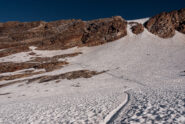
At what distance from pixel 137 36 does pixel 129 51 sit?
16.3 metres

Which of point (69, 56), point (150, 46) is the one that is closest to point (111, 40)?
point (150, 46)

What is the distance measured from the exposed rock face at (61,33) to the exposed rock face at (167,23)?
14.3 meters

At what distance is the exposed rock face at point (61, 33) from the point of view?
59.7m

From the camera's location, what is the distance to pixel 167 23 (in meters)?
60.5

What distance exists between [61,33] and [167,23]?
5532 centimetres

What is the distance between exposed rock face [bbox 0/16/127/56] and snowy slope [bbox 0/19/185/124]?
615 centimetres

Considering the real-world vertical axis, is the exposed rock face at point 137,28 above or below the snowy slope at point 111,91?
above

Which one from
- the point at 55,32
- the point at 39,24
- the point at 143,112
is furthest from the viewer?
the point at 39,24

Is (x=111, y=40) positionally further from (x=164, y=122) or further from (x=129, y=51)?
(x=164, y=122)

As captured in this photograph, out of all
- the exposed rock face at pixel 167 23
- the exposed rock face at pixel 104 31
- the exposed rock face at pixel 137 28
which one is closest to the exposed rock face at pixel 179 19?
the exposed rock face at pixel 167 23

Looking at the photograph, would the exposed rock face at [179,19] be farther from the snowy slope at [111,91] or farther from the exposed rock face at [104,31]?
the exposed rock face at [104,31]

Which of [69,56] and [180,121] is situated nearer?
[180,121]

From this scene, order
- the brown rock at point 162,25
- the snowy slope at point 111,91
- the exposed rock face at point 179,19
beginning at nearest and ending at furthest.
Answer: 1. the snowy slope at point 111,91
2. the brown rock at point 162,25
3. the exposed rock face at point 179,19

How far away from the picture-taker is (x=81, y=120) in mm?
7125
